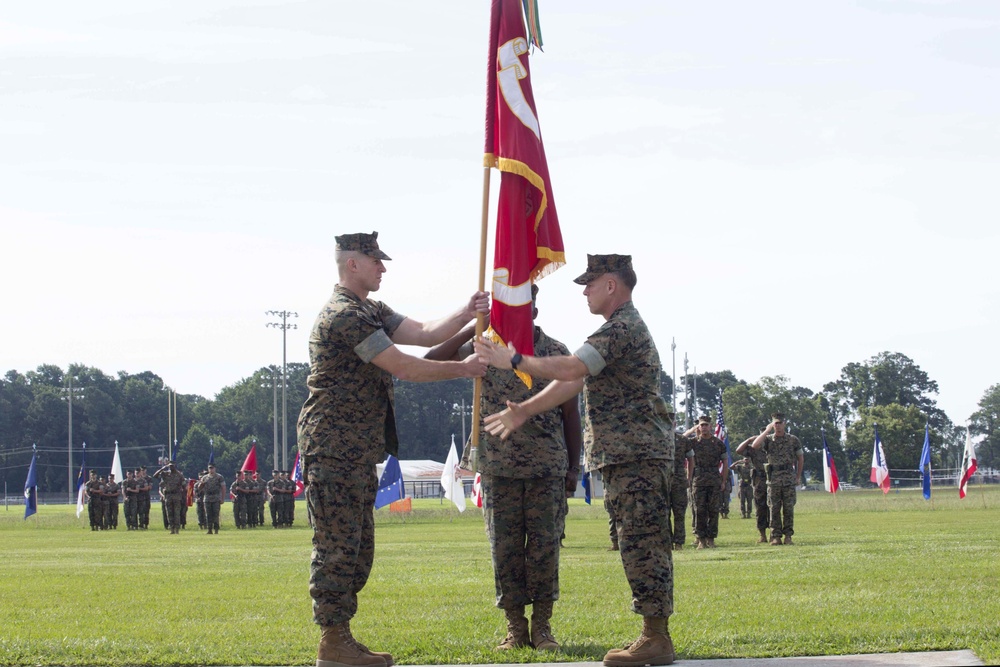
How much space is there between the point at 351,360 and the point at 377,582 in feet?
23.9

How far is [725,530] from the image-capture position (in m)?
30.0

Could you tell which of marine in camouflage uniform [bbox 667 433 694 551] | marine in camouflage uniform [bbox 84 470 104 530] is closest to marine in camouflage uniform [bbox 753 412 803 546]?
marine in camouflage uniform [bbox 667 433 694 551]

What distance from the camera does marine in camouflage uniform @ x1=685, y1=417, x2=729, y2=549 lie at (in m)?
21.6

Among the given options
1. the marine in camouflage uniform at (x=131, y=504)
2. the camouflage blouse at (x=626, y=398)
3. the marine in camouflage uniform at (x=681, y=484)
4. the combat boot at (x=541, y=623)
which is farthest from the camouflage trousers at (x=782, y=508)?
the marine in camouflage uniform at (x=131, y=504)

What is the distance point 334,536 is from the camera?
8.09 meters

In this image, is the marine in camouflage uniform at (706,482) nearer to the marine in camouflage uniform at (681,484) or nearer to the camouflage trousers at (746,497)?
the marine in camouflage uniform at (681,484)

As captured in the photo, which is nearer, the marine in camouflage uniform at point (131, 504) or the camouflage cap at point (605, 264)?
the camouflage cap at point (605, 264)

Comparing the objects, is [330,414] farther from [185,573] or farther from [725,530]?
[725,530]

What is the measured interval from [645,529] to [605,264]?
5.49 feet

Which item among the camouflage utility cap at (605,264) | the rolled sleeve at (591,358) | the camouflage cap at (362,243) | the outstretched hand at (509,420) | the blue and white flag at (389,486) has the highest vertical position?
the camouflage cap at (362,243)

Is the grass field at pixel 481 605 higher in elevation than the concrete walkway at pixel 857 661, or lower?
lower

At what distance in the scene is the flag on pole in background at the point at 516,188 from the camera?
8.72 metres

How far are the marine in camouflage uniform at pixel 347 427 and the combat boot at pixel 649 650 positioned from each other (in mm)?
1409

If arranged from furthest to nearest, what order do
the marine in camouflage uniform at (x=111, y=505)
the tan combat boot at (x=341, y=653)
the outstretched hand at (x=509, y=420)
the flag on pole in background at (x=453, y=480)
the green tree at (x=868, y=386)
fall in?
the green tree at (x=868, y=386) < the marine in camouflage uniform at (x=111, y=505) < the flag on pole in background at (x=453, y=480) < the outstretched hand at (x=509, y=420) < the tan combat boot at (x=341, y=653)
